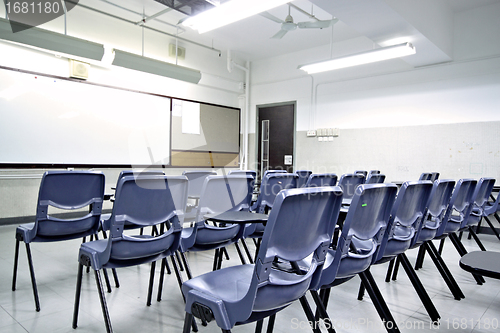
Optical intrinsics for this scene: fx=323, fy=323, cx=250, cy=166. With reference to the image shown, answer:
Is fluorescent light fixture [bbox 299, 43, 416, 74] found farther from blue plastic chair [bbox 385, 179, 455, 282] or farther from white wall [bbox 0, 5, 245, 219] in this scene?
blue plastic chair [bbox 385, 179, 455, 282]

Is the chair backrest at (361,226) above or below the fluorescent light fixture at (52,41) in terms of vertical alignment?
below

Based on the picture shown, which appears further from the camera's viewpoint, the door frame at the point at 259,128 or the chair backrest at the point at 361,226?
the door frame at the point at 259,128

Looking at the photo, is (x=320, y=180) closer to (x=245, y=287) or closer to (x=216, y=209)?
(x=216, y=209)

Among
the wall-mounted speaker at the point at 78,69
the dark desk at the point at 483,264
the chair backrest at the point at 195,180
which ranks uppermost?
the wall-mounted speaker at the point at 78,69

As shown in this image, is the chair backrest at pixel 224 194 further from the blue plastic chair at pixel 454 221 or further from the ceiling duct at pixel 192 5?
the ceiling duct at pixel 192 5

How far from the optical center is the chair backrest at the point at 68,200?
2.21 m

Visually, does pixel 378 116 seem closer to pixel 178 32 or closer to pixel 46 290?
pixel 178 32

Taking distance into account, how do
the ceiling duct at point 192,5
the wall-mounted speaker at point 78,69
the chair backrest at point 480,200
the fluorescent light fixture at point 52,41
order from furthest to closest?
the wall-mounted speaker at point 78,69
the fluorescent light fixture at point 52,41
the ceiling duct at point 192,5
the chair backrest at point 480,200

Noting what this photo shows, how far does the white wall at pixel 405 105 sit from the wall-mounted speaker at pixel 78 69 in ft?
14.1

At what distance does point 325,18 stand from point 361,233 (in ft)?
17.9

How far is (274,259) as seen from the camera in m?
1.22

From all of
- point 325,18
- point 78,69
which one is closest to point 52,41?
point 78,69

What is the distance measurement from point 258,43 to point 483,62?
4270 millimetres

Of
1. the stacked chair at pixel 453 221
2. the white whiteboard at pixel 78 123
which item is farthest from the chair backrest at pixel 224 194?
the white whiteboard at pixel 78 123
